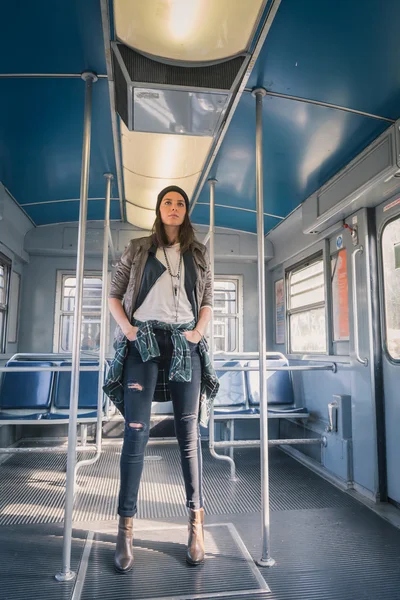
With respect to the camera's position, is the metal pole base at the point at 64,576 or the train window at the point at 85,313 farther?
the train window at the point at 85,313

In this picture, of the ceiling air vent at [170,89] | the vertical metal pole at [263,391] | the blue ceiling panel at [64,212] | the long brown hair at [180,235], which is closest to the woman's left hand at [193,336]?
the vertical metal pole at [263,391]

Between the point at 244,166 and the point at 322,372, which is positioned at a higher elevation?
the point at 244,166

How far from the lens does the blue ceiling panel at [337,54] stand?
1.72 m

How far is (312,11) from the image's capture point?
1.73m

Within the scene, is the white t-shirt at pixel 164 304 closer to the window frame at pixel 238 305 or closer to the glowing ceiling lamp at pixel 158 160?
the glowing ceiling lamp at pixel 158 160

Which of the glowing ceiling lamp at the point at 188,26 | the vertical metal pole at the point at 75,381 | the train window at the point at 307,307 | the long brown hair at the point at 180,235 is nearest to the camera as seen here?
the glowing ceiling lamp at the point at 188,26

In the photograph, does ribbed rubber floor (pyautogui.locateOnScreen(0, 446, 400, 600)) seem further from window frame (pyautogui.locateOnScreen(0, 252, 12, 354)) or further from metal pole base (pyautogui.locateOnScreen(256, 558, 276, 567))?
window frame (pyautogui.locateOnScreen(0, 252, 12, 354))

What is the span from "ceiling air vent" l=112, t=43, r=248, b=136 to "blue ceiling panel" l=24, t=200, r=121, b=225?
2095 millimetres

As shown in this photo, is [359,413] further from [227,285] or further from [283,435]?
[227,285]

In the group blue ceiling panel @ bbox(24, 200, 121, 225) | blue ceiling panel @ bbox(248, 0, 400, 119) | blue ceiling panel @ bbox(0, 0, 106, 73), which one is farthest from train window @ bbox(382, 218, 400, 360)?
blue ceiling panel @ bbox(24, 200, 121, 225)

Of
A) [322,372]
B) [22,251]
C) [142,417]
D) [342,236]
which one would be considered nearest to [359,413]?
[322,372]

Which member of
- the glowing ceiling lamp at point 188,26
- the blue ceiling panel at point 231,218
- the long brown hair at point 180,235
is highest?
the blue ceiling panel at point 231,218

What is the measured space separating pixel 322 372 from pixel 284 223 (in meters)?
1.58

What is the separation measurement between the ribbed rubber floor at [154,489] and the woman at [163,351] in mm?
773
